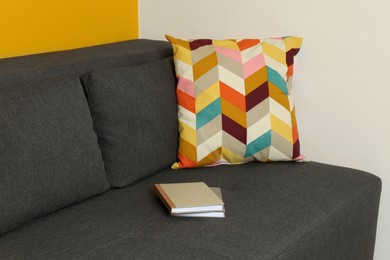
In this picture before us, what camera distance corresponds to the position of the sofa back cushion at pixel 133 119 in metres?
1.95

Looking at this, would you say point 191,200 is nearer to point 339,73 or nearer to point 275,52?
point 275,52

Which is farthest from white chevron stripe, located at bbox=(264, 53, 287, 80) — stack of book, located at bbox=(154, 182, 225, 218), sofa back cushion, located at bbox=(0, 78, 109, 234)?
sofa back cushion, located at bbox=(0, 78, 109, 234)

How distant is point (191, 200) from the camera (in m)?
1.76

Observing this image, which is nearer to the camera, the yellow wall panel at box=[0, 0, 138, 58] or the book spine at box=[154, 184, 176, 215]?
the book spine at box=[154, 184, 176, 215]

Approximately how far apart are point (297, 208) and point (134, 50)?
37.8 inches

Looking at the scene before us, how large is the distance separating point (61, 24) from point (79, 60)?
15.6 inches

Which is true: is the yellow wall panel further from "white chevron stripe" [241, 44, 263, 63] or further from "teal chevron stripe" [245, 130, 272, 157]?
"teal chevron stripe" [245, 130, 272, 157]

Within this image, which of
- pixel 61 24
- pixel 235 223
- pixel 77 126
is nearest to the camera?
pixel 235 223

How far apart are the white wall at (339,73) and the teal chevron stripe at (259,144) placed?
0.31 m

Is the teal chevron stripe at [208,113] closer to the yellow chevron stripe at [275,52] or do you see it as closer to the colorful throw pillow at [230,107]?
the colorful throw pillow at [230,107]

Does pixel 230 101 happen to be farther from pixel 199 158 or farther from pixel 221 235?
pixel 221 235

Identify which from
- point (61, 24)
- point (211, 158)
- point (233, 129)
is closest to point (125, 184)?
point (211, 158)

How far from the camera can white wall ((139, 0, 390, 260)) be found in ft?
7.13

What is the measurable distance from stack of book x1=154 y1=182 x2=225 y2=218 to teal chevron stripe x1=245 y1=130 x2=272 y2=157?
1.06 feet
